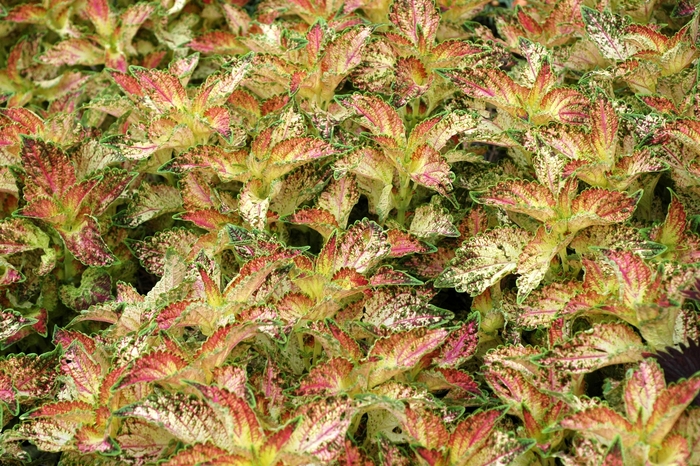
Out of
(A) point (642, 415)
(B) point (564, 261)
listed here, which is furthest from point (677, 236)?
(A) point (642, 415)

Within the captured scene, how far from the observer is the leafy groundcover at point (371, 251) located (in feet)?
4.26

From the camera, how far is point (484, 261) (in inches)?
61.3

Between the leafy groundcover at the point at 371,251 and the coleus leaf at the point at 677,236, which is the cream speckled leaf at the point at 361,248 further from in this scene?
the coleus leaf at the point at 677,236

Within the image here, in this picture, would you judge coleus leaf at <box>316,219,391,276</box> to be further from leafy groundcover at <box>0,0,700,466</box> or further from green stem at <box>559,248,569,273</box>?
green stem at <box>559,248,569,273</box>

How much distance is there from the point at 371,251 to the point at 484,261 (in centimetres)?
22

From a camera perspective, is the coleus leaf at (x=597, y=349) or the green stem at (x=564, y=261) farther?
the green stem at (x=564, y=261)

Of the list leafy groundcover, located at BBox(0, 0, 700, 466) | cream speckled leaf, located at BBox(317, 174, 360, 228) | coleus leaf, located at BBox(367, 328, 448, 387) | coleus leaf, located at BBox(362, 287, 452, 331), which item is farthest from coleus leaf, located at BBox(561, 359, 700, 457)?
cream speckled leaf, located at BBox(317, 174, 360, 228)

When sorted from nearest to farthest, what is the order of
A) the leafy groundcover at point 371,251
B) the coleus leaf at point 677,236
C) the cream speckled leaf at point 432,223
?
the leafy groundcover at point 371,251 < the coleus leaf at point 677,236 < the cream speckled leaf at point 432,223

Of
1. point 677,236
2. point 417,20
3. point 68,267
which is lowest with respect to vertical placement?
point 68,267

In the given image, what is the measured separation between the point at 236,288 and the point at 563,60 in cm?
107

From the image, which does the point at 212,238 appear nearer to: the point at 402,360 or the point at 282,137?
the point at 282,137

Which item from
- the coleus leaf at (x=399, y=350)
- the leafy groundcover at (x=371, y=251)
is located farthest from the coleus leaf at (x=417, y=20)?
the coleus leaf at (x=399, y=350)

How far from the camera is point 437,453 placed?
1279 mm

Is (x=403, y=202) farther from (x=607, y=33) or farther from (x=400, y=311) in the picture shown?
(x=607, y=33)
